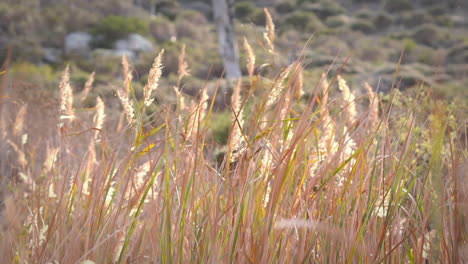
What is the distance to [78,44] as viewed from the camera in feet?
48.1

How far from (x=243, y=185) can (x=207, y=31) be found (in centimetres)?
1850

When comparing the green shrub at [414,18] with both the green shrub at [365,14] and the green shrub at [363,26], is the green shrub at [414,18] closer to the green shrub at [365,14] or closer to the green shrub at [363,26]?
the green shrub at [365,14]

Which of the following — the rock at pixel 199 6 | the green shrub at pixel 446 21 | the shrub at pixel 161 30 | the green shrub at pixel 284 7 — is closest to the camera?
the shrub at pixel 161 30

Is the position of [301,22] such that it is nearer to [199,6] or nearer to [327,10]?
[327,10]

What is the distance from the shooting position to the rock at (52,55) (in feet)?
45.8

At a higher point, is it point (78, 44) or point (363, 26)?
point (363, 26)

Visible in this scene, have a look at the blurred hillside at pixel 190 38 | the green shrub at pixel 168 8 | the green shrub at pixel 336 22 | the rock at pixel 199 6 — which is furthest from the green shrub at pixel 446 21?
the green shrub at pixel 168 8

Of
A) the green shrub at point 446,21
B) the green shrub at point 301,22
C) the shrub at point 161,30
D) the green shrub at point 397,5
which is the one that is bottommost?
the shrub at point 161,30

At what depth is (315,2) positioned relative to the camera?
84.8ft

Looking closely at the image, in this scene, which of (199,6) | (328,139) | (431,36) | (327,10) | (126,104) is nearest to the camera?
(126,104)

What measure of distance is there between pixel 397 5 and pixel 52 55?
61.6ft

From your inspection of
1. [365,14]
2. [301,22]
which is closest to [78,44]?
[301,22]

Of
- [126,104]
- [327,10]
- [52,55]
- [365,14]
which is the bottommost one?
[126,104]

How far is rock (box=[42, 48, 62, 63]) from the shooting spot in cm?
1396
